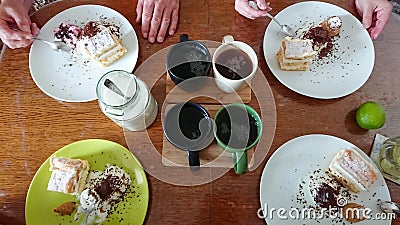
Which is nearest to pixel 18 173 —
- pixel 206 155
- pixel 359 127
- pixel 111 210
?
pixel 111 210

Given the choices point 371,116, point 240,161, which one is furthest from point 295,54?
point 240,161

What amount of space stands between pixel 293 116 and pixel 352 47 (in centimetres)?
35

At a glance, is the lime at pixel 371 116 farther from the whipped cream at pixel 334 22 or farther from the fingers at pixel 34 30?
the fingers at pixel 34 30

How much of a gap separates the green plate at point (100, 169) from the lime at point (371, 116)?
0.72m

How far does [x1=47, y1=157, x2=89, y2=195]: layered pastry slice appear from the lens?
3.82 ft

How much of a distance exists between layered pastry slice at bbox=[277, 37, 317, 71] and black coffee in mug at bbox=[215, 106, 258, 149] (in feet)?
0.84

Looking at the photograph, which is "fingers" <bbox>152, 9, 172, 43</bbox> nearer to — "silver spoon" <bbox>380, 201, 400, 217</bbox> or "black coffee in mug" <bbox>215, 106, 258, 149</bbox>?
"black coffee in mug" <bbox>215, 106, 258, 149</bbox>

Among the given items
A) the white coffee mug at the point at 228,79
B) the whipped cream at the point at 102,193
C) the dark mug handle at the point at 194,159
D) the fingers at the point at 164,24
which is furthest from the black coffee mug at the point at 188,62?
the whipped cream at the point at 102,193

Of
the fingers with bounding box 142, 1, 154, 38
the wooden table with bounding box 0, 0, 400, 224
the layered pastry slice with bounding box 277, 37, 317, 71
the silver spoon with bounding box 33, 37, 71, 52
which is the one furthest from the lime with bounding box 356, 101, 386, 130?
the silver spoon with bounding box 33, 37, 71, 52

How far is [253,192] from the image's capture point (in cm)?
121

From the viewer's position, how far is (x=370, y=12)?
1388mm

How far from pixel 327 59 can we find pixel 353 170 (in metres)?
0.42

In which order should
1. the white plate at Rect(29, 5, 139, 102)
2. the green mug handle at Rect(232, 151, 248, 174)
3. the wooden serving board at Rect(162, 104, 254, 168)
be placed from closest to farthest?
the green mug handle at Rect(232, 151, 248, 174) → the wooden serving board at Rect(162, 104, 254, 168) → the white plate at Rect(29, 5, 139, 102)

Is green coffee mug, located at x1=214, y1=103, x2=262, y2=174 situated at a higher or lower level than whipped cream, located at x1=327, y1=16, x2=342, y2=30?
lower
